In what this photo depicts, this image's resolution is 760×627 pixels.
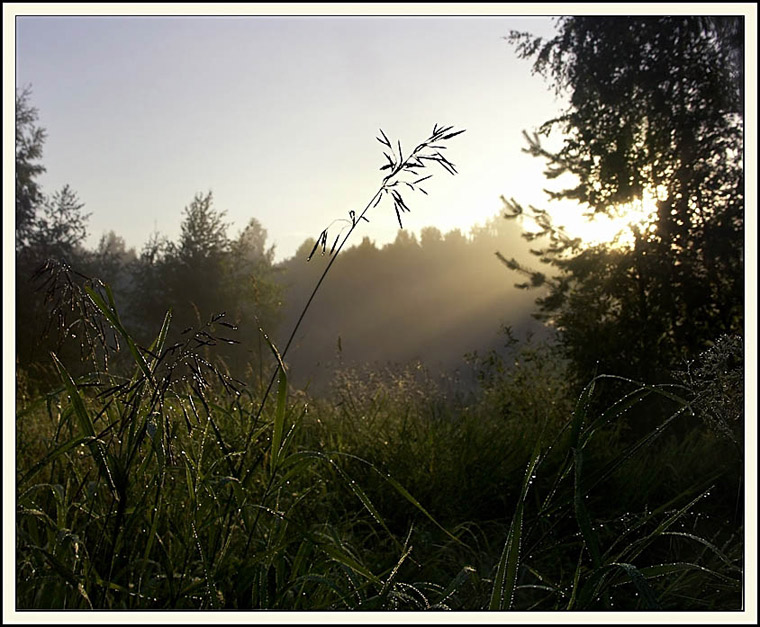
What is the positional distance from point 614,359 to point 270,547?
3084 mm

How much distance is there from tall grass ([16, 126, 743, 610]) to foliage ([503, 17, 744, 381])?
44 cm

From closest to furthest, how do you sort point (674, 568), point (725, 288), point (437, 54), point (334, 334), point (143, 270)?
point (674, 568)
point (437, 54)
point (725, 288)
point (334, 334)
point (143, 270)

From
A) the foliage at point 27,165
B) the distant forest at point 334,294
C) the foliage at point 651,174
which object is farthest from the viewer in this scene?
the foliage at point 27,165

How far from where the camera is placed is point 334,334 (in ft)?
17.2

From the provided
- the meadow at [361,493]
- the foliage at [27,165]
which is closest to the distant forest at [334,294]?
the foliage at [27,165]

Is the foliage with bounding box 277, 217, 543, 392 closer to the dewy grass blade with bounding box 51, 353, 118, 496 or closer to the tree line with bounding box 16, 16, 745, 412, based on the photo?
the tree line with bounding box 16, 16, 745, 412

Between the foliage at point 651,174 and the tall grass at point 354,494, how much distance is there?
1.46 feet

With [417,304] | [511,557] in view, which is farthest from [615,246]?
[511,557]

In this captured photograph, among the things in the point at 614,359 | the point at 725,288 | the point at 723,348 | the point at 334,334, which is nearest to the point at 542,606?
the point at 723,348

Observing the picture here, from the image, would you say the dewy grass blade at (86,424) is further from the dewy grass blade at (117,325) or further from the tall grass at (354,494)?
the dewy grass blade at (117,325)

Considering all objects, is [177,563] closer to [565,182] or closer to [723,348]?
[723,348]

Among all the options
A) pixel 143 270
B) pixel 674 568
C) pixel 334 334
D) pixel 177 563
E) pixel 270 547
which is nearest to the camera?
pixel 674 568

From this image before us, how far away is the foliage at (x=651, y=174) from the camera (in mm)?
3850

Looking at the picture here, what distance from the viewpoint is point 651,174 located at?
398cm
